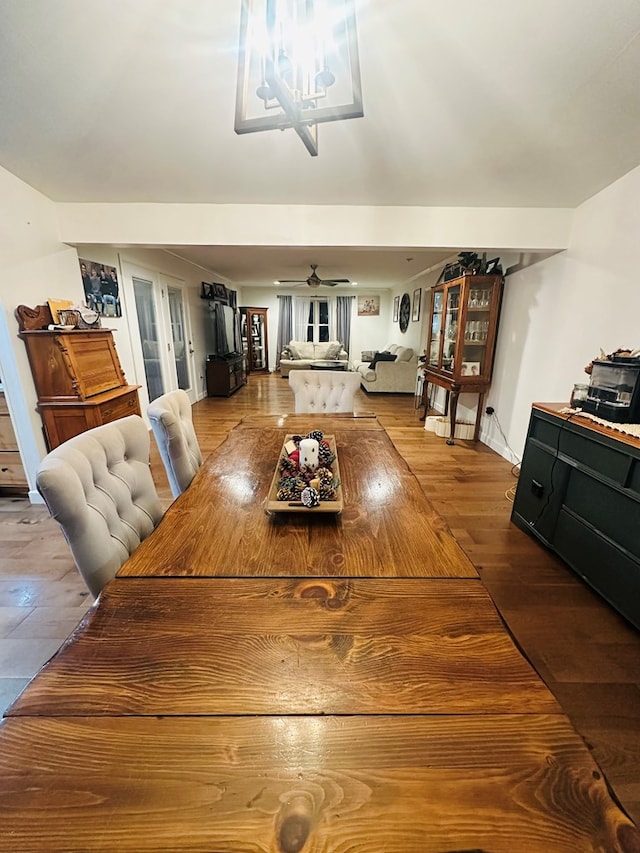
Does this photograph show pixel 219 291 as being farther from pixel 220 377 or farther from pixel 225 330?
pixel 220 377

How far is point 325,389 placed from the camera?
2688 mm

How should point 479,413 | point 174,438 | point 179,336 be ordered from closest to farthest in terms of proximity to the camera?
point 174,438 → point 479,413 → point 179,336

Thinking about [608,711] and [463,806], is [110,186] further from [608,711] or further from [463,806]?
[608,711]

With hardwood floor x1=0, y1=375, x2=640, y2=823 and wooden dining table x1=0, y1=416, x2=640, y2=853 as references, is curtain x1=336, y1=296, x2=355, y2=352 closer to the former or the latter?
hardwood floor x1=0, y1=375, x2=640, y2=823

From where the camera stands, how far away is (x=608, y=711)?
126 cm

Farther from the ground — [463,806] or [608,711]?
[463,806]

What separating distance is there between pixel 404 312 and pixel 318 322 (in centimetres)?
286

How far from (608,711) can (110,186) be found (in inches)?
158

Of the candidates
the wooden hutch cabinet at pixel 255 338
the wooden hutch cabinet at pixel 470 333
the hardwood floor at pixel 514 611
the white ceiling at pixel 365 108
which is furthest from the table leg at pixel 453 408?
the wooden hutch cabinet at pixel 255 338

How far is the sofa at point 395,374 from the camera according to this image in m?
6.39

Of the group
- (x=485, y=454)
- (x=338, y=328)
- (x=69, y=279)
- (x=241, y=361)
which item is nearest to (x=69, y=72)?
(x=69, y=279)

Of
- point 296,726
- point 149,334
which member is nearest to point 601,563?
point 296,726

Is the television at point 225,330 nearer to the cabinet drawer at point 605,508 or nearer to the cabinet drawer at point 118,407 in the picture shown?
the cabinet drawer at point 118,407

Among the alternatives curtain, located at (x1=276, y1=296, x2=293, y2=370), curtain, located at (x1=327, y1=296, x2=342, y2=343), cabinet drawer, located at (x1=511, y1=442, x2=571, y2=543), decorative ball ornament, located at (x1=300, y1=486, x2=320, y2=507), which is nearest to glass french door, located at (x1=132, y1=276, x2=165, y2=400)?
decorative ball ornament, located at (x1=300, y1=486, x2=320, y2=507)
